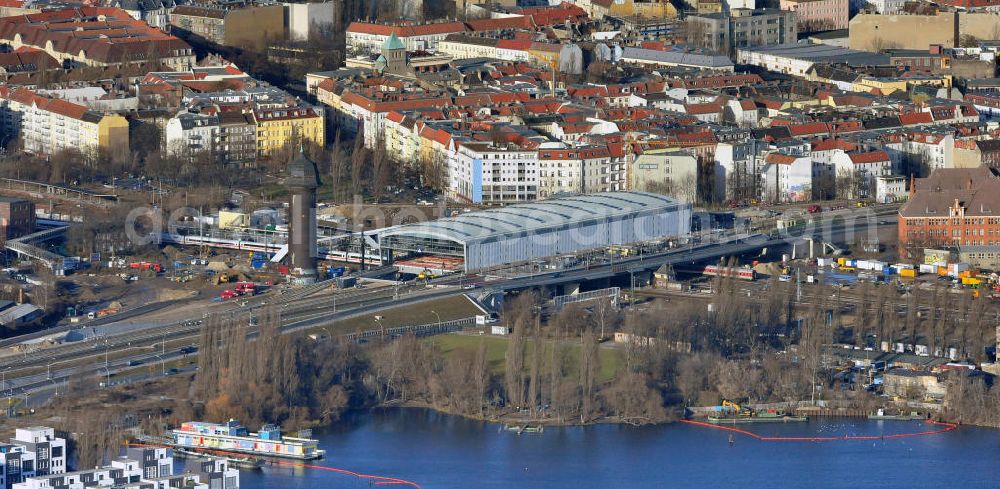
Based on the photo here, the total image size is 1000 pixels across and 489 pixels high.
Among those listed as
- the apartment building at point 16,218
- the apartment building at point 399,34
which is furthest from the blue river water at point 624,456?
the apartment building at point 399,34

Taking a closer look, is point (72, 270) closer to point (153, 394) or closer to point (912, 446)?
point (153, 394)

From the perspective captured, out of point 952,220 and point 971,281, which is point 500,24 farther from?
point 971,281

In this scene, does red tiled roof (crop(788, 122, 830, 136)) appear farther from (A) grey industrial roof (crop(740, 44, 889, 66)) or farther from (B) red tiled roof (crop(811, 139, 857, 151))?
(A) grey industrial roof (crop(740, 44, 889, 66))

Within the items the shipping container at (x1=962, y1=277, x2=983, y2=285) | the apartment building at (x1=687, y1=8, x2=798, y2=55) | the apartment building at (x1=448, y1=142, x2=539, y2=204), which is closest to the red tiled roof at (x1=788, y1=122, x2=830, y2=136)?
the apartment building at (x1=448, y1=142, x2=539, y2=204)

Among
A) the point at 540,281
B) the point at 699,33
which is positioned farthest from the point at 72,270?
the point at 699,33

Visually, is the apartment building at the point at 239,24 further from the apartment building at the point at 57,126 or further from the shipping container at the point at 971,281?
the shipping container at the point at 971,281

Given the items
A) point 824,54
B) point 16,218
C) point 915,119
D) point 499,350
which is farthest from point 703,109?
point 499,350
